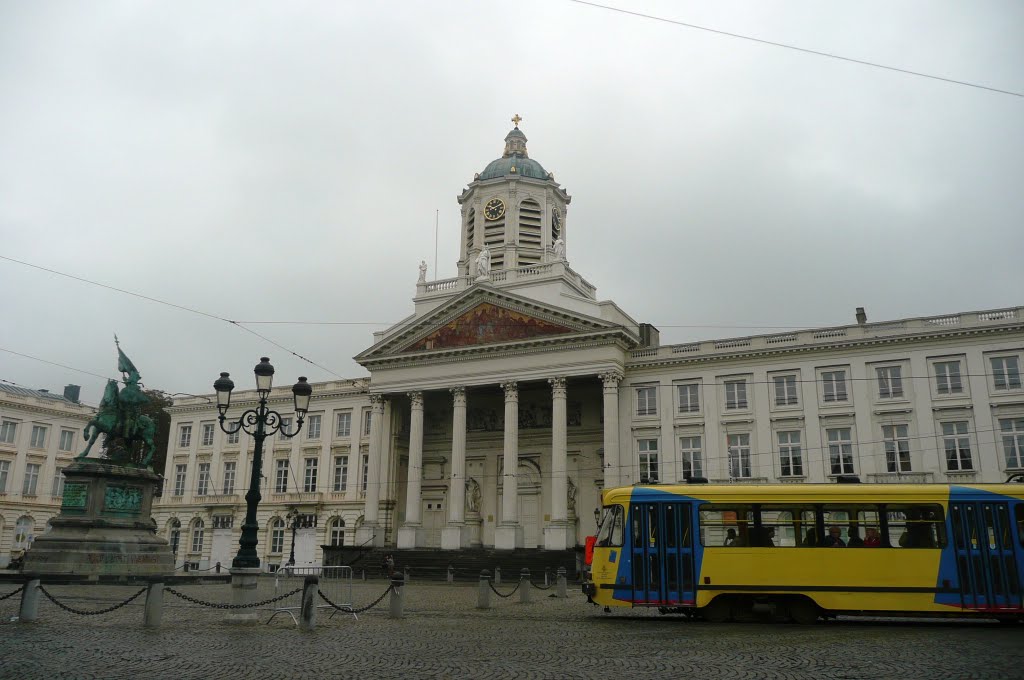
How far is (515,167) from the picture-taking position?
61.9 metres

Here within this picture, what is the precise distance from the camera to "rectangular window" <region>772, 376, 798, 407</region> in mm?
45219

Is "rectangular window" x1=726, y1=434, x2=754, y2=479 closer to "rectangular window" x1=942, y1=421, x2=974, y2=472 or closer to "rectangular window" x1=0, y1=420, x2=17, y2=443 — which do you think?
"rectangular window" x1=942, y1=421, x2=974, y2=472

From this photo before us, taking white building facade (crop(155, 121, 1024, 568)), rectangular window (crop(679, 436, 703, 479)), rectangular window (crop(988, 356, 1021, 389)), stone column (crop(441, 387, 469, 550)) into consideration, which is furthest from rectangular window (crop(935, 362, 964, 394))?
stone column (crop(441, 387, 469, 550))

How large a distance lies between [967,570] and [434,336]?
3802cm

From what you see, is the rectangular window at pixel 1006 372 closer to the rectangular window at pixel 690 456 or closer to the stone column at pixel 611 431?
the rectangular window at pixel 690 456

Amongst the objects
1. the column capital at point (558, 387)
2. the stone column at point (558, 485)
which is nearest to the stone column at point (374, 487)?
the stone column at point (558, 485)

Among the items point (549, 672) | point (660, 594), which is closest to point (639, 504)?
point (660, 594)

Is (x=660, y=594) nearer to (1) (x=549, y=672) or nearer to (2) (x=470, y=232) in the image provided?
(1) (x=549, y=672)

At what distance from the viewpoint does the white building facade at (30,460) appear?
208 feet

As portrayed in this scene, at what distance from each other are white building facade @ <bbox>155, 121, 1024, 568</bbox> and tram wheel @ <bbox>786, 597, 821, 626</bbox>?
24.1 m

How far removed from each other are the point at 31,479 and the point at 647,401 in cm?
5056

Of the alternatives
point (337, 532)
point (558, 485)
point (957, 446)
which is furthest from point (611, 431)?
point (337, 532)

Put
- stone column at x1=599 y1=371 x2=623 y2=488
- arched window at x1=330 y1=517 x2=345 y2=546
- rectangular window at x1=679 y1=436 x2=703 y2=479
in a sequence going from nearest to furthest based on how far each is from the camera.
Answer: stone column at x1=599 y1=371 x2=623 y2=488
rectangular window at x1=679 y1=436 x2=703 y2=479
arched window at x1=330 y1=517 x2=345 y2=546

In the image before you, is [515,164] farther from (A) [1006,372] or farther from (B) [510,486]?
(A) [1006,372]
